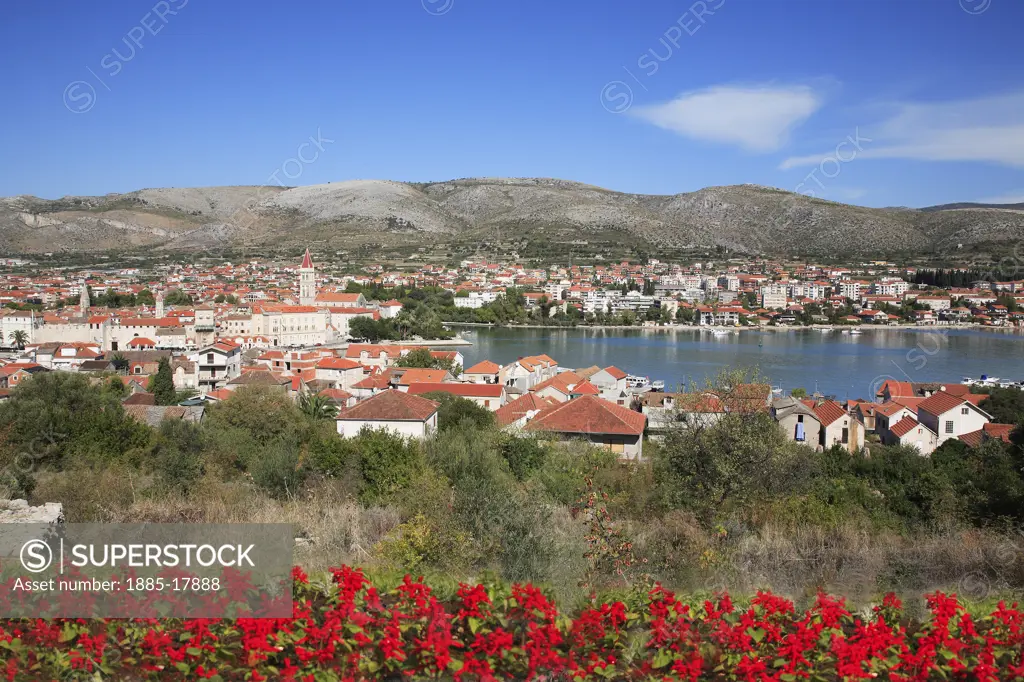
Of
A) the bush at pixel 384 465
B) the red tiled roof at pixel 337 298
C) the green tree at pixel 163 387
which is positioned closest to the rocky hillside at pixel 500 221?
the red tiled roof at pixel 337 298

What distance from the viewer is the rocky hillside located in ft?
198

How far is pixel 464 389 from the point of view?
10336 millimetres

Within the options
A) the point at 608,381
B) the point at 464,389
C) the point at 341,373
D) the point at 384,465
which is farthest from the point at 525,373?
the point at 384,465

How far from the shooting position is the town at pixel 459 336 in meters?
8.24

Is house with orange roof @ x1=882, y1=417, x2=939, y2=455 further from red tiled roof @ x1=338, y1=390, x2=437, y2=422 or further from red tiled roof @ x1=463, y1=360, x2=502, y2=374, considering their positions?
red tiled roof @ x1=463, y1=360, x2=502, y2=374

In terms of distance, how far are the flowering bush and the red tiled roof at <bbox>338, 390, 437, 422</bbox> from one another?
4947 millimetres

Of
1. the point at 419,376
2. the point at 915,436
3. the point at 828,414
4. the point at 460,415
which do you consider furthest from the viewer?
the point at 419,376

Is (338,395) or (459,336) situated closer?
(338,395)

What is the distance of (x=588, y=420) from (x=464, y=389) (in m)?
4.10

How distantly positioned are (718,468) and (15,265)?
5615cm

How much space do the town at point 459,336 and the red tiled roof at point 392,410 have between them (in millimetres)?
18

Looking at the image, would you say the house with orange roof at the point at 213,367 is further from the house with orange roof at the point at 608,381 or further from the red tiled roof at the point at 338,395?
the house with orange roof at the point at 608,381

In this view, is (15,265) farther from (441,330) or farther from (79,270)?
(441,330)

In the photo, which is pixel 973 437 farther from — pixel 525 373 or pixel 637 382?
pixel 637 382
